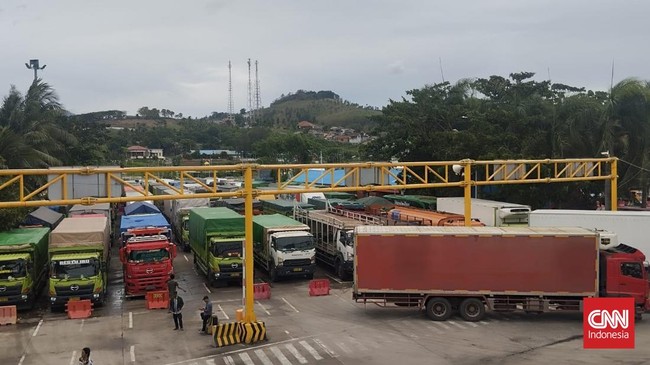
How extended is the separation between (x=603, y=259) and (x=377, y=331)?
790cm

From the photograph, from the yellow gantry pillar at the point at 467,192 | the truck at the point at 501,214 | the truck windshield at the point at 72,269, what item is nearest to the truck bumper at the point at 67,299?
the truck windshield at the point at 72,269

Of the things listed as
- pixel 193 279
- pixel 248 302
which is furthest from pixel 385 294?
pixel 193 279

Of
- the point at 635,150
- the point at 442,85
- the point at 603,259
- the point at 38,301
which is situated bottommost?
the point at 38,301

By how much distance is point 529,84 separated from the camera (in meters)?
67.8

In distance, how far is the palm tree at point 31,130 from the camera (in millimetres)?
36406

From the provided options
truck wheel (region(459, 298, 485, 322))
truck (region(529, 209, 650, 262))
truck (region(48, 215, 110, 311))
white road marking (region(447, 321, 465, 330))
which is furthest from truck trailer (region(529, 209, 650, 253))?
truck (region(48, 215, 110, 311))

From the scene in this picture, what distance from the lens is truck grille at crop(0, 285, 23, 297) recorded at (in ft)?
68.9

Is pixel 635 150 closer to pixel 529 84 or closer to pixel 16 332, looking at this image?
pixel 529 84

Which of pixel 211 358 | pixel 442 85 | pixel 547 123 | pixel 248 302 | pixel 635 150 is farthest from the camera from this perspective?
pixel 442 85

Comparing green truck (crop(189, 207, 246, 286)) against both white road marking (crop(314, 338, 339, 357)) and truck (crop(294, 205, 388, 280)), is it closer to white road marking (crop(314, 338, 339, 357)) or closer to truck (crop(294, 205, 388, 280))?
truck (crop(294, 205, 388, 280))

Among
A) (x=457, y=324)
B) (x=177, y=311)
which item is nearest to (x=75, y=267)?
(x=177, y=311)

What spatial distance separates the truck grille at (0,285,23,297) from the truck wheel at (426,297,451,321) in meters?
14.6

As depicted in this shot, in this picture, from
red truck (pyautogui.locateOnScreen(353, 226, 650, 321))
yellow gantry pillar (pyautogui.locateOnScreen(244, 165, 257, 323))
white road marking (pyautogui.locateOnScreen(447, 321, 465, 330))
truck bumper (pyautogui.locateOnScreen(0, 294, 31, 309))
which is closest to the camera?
yellow gantry pillar (pyautogui.locateOnScreen(244, 165, 257, 323))

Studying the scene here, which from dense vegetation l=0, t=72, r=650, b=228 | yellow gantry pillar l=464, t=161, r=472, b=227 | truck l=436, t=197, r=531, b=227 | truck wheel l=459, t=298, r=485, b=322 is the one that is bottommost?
truck wheel l=459, t=298, r=485, b=322
